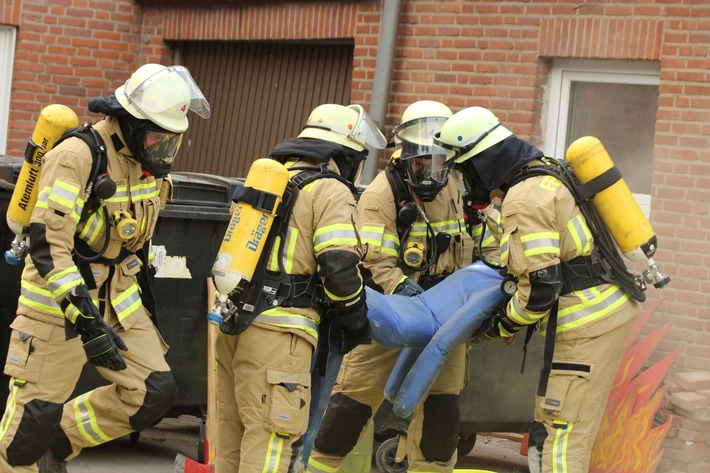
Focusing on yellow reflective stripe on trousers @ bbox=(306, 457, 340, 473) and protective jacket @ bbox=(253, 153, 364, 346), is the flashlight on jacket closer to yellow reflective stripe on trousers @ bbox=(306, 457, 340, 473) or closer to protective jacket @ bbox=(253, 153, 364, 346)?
protective jacket @ bbox=(253, 153, 364, 346)

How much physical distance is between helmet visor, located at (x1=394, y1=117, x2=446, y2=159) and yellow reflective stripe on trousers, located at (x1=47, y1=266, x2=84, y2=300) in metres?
1.86

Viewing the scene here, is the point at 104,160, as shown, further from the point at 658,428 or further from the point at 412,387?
the point at 658,428

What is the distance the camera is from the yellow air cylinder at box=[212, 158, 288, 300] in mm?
4840

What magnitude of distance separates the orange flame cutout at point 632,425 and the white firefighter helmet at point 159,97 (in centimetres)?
324

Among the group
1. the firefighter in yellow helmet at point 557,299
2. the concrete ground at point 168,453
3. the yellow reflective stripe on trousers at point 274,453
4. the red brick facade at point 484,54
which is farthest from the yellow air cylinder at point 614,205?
the concrete ground at point 168,453

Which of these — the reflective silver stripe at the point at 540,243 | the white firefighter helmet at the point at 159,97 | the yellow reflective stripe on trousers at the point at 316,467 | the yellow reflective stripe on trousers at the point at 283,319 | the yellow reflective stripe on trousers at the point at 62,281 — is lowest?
the yellow reflective stripe on trousers at the point at 316,467

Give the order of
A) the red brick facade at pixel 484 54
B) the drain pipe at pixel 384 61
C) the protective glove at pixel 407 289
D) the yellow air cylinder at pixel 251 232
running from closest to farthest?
the yellow air cylinder at pixel 251 232 < the protective glove at pixel 407 289 < the red brick facade at pixel 484 54 < the drain pipe at pixel 384 61

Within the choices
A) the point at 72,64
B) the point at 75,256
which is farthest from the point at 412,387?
the point at 72,64

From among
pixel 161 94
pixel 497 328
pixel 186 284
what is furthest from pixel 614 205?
pixel 186 284

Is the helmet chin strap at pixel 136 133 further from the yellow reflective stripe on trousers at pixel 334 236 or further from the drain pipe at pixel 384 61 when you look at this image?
the drain pipe at pixel 384 61

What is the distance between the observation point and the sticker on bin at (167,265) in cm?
657

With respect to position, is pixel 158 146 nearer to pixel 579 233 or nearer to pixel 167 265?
pixel 167 265

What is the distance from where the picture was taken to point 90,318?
4.96 m

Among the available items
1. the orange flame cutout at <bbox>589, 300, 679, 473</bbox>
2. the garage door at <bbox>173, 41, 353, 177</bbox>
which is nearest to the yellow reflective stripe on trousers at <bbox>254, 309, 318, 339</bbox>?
the orange flame cutout at <bbox>589, 300, 679, 473</bbox>
